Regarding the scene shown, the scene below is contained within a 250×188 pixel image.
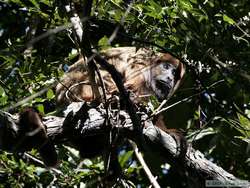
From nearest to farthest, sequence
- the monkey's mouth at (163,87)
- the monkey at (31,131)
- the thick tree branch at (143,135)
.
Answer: the monkey at (31,131), the thick tree branch at (143,135), the monkey's mouth at (163,87)

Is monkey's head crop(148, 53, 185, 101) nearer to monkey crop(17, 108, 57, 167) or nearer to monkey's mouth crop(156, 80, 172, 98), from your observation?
monkey's mouth crop(156, 80, 172, 98)

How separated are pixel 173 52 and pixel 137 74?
1.18m

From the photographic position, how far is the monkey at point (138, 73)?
5.33 meters

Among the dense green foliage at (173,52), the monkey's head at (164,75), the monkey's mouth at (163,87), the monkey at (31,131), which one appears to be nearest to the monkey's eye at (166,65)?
the monkey's head at (164,75)

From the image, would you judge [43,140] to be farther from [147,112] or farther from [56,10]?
[56,10]

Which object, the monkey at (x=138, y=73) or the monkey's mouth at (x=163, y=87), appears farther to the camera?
the monkey's mouth at (x=163, y=87)

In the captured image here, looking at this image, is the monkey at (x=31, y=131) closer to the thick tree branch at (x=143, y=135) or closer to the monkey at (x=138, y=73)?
the thick tree branch at (x=143, y=135)

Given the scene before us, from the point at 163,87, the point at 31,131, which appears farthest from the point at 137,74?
the point at 31,131

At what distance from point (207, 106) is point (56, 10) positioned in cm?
175

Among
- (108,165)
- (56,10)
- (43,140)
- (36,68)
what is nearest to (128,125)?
(108,165)

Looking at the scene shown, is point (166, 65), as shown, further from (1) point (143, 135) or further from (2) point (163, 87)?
(1) point (143, 135)

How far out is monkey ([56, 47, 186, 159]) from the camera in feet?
17.4

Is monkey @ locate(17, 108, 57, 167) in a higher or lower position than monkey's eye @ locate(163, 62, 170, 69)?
higher

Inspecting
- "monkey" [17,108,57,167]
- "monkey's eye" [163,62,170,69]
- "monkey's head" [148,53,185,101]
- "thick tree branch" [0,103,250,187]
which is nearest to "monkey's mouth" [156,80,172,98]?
"monkey's head" [148,53,185,101]
